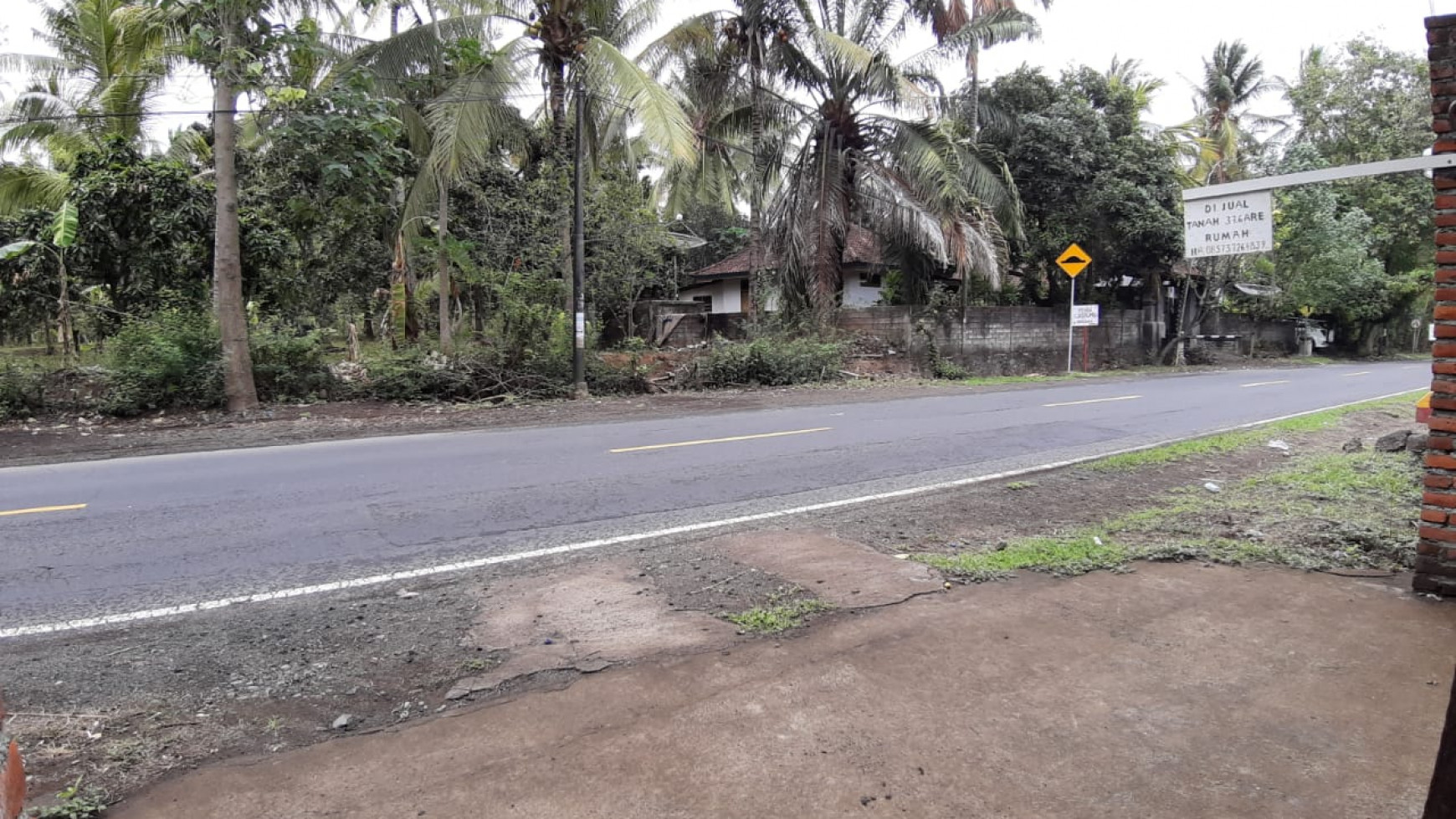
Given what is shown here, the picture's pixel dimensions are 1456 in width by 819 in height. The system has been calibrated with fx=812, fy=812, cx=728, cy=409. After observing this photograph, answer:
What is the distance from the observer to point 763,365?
19141mm

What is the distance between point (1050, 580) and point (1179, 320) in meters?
28.8

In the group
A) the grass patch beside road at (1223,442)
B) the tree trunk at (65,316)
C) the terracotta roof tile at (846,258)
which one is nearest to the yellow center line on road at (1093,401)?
the grass patch beside road at (1223,442)

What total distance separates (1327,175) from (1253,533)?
8.40 ft

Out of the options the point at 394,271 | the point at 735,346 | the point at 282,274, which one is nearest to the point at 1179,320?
the point at 735,346

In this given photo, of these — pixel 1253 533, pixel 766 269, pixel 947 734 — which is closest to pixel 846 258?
pixel 766 269

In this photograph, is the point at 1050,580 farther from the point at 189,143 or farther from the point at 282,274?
the point at 189,143

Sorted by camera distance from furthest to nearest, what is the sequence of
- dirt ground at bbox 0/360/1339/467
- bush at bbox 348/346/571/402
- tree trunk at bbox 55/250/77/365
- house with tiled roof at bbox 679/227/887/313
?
house with tiled roof at bbox 679/227/887/313 → bush at bbox 348/346/571/402 → tree trunk at bbox 55/250/77/365 → dirt ground at bbox 0/360/1339/467

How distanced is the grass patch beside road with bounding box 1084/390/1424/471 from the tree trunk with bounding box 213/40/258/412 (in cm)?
1299

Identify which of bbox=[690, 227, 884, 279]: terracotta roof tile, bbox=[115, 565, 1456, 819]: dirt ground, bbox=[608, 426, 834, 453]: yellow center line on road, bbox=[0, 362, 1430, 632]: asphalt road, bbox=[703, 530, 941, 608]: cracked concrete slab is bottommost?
bbox=[115, 565, 1456, 819]: dirt ground

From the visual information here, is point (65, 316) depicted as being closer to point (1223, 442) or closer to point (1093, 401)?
point (1223, 442)

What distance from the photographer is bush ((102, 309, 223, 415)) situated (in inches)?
516

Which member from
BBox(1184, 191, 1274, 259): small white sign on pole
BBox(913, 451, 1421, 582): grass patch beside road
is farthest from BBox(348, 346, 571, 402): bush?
BBox(1184, 191, 1274, 259): small white sign on pole

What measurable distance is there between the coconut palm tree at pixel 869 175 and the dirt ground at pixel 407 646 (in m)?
15.2

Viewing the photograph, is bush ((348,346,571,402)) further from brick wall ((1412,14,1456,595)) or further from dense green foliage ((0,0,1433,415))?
brick wall ((1412,14,1456,595))
